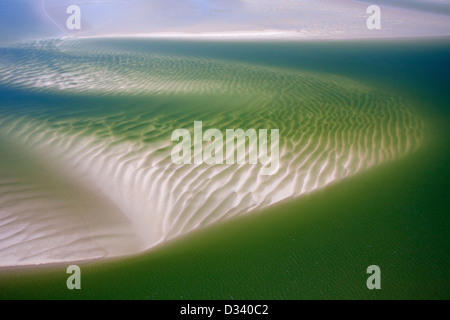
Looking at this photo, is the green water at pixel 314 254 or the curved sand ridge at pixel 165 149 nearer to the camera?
the green water at pixel 314 254

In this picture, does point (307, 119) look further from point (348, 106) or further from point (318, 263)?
point (318, 263)

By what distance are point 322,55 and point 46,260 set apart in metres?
11.3

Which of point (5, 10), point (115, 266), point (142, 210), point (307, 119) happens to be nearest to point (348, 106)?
point (307, 119)

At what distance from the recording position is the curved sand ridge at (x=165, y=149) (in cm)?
434
